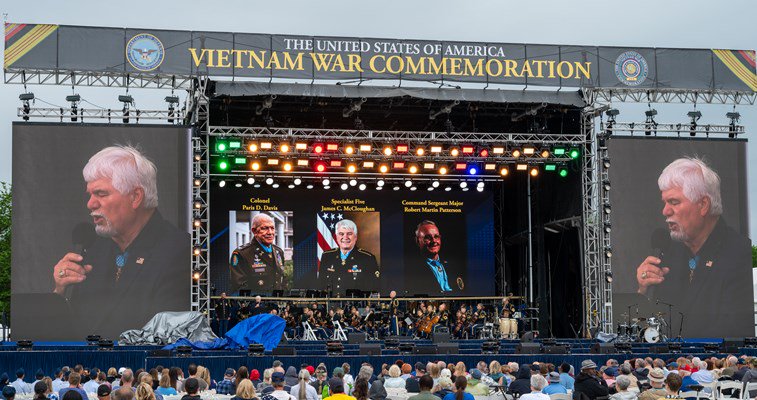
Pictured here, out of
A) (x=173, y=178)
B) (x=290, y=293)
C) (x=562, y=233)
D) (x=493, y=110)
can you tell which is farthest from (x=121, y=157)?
(x=562, y=233)

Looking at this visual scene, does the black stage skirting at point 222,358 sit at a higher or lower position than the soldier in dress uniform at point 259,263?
lower

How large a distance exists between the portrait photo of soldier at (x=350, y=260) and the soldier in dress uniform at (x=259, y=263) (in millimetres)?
1476

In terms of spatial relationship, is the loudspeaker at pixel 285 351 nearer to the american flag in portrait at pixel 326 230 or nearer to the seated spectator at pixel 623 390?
→ the seated spectator at pixel 623 390

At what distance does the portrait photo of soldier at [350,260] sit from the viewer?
112ft

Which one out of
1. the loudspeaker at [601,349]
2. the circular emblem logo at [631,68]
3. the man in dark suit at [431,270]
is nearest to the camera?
the loudspeaker at [601,349]

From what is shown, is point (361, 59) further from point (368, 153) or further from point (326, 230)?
point (326, 230)

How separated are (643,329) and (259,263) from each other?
40.9ft

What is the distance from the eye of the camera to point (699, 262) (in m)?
29.5

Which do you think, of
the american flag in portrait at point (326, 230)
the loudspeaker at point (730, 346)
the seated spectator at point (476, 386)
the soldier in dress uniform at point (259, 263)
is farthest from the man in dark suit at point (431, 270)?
the seated spectator at point (476, 386)

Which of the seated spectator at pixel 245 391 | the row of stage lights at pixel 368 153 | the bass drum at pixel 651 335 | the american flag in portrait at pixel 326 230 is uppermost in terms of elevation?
the row of stage lights at pixel 368 153

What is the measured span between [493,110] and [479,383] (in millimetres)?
18138

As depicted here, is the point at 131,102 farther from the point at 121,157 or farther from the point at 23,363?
the point at 23,363

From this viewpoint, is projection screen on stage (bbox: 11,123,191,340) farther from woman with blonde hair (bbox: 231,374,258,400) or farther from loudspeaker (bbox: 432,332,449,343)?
woman with blonde hair (bbox: 231,374,258,400)

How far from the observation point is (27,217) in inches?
1070
